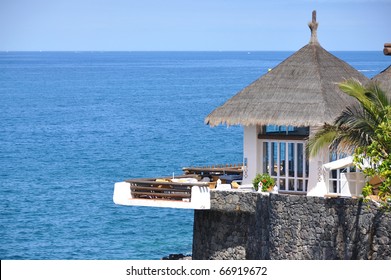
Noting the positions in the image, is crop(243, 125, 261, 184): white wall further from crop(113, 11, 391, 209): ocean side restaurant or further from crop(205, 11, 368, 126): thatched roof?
crop(205, 11, 368, 126): thatched roof

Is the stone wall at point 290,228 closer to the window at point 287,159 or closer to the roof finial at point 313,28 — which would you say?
the window at point 287,159

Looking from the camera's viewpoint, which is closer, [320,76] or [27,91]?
[320,76]

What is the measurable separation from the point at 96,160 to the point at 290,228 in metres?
42.3

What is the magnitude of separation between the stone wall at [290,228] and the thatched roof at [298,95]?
65.0 inches

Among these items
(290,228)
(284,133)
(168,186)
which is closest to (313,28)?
(284,133)

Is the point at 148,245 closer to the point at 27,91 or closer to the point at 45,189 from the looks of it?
the point at 45,189

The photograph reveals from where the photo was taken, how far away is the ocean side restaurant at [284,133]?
2538 centimetres

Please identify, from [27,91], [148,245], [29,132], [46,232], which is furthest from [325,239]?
[27,91]

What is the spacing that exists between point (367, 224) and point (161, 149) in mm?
46035

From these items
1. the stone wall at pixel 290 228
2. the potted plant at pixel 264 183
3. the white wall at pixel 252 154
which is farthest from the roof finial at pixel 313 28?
the stone wall at pixel 290 228

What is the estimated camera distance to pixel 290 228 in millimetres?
24281

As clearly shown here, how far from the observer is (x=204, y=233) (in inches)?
1054

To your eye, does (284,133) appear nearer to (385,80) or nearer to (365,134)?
(385,80)
